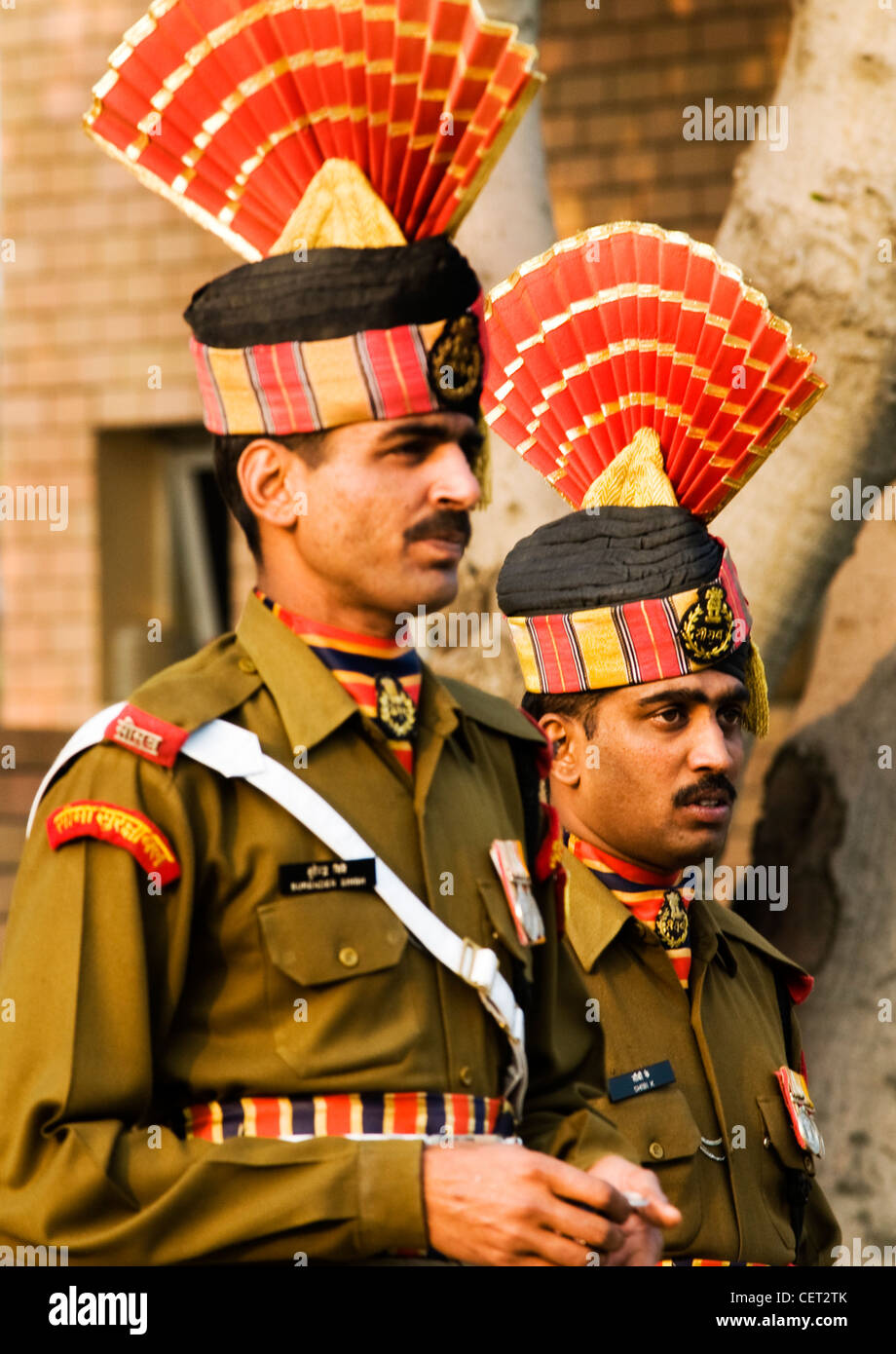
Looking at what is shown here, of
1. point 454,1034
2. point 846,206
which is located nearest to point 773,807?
point 846,206

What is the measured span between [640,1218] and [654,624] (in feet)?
5.28

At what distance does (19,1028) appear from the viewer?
87.4 inches

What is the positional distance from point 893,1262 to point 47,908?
3215mm

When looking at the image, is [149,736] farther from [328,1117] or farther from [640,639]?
[640,639]

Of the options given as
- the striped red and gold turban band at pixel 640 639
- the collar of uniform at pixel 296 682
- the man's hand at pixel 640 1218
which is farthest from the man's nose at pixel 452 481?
the striped red and gold turban band at pixel 640 639

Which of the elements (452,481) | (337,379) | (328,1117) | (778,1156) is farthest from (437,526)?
(778,1156)

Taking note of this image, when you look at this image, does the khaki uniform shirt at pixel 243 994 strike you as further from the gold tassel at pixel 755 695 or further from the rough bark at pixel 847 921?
the rough bark at pixel 847 921

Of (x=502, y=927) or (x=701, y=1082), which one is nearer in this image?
(x=502, y=927)

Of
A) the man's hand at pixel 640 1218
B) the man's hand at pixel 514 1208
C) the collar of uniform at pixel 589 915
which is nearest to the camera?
the man's hand at pixel 514 1208

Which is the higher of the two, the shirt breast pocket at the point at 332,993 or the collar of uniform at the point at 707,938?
the collar of uniform at the point at 707,938

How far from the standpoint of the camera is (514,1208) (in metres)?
2.12

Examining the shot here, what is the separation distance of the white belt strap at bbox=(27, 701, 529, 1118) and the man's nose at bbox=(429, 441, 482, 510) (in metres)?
0.38

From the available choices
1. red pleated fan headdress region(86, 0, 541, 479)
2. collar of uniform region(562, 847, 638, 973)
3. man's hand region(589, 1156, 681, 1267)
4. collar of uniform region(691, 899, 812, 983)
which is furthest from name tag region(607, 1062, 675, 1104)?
red pleated fan headdress region(86, 0, 541, 479)

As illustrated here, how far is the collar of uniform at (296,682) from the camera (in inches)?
95.5
